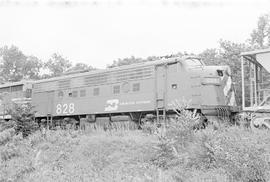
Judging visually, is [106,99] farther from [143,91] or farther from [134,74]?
[143,91]

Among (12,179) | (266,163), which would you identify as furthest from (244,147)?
(12,179)

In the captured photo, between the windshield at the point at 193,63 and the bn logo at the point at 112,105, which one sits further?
the bn logo at the point at 112,105

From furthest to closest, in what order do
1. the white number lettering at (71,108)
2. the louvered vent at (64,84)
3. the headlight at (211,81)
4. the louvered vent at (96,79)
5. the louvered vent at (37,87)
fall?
the louvered vent at (37,87) → the louvered vent at (64,84) → the white number lettering at (71,108) → the louvered vent at (96,79) → the headlight at (211,81)

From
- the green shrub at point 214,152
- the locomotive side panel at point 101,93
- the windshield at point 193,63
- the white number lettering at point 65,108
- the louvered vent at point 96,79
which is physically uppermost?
the windshield at point 193,63

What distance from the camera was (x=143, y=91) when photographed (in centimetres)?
1742

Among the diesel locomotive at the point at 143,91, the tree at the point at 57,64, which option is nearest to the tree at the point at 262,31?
the diesel locomotive at the point at 143,91

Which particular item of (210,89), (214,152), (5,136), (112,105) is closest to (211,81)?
(210,89)

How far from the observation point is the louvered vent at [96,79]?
19.3 m

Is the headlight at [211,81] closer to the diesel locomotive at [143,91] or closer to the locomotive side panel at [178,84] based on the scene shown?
the diesel locomotive at [143,91]

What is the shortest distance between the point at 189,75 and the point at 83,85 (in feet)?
21.7

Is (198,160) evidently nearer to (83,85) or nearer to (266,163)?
(266,163)

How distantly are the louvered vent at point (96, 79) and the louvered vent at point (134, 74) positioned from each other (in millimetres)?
810

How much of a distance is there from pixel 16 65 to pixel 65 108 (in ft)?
119

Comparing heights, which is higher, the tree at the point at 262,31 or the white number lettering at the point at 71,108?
the tree at the point at 262,31
